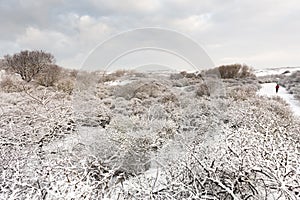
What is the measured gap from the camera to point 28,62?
19859 mm

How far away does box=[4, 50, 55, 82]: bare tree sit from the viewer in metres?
18.6

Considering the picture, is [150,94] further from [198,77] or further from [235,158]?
[235,158]

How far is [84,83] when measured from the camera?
35.7ft

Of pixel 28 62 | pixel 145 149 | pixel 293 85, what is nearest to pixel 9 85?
pixel 28 62

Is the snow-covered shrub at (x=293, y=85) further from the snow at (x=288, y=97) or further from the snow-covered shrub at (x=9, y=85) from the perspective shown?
the snow-covered shrub at (x=9, y=85)

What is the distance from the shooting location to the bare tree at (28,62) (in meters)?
18.6

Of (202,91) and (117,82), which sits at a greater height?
(117,82)

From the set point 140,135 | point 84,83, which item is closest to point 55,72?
point 84,83

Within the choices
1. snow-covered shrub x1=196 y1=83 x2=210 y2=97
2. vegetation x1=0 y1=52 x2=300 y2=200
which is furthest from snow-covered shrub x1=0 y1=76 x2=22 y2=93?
snow-covered shrub x1=196 y1=83 x2=210 y2=97

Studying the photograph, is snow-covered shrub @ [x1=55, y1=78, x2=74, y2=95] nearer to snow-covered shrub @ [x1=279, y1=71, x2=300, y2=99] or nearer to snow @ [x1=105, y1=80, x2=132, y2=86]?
snow @ [x1=105, y1=80, x2=132, y2=86]

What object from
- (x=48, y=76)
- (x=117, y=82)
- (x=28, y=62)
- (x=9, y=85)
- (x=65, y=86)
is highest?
(x=28, y=62)

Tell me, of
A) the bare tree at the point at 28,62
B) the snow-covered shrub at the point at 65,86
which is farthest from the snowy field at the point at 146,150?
the bare tree at the point at 28,62

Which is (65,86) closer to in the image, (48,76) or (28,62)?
(48,76)

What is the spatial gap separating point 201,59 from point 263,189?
442 centimetres
